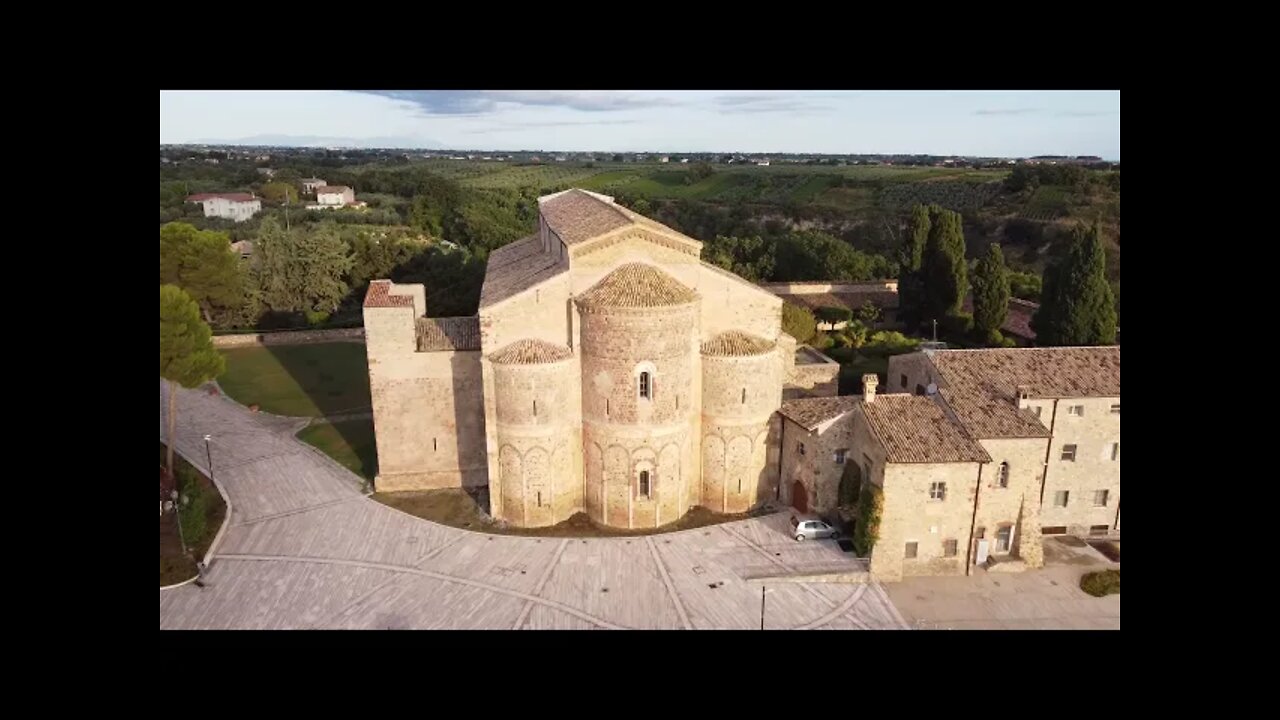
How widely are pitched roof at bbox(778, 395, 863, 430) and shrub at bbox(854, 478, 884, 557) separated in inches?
107

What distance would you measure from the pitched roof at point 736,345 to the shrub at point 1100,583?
11852mm

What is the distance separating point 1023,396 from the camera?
2420 cm

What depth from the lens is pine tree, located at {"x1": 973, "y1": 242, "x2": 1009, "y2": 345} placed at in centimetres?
4041

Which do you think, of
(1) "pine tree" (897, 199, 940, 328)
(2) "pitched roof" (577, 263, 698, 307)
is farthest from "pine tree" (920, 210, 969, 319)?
(2) "pitched roof" (577, 263, 698, 307)

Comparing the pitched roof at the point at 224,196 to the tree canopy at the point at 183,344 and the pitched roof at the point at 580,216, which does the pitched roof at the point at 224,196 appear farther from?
the tree canopy at the point at 183,344

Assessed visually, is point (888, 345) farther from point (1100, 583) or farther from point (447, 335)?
point (447, 335)

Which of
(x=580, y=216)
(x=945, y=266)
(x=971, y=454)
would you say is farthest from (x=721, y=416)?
(x=945, y=266)

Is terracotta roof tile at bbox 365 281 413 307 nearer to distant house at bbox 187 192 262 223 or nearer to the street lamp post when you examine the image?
the street lamp post

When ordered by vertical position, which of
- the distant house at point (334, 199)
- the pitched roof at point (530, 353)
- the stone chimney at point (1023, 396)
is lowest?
the stone chimney at point (1023, 396)

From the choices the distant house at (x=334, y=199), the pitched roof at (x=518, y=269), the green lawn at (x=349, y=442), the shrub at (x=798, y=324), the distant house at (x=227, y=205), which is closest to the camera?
the pitched roof at (x=518, y=269)

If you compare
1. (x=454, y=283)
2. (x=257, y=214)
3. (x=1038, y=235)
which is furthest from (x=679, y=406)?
(x=257, y=214)

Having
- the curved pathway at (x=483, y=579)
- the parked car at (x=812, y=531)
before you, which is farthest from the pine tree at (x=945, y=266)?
the parked car at (x=812, y=531)

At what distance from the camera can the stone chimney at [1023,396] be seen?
2414cm

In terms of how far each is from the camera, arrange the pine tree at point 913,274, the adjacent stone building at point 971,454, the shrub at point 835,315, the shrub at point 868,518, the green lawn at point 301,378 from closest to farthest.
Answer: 1. the shrub at point 868,518
2. the adjacent stone building at point 971,454
3. the green lawn at point 301,378
4. the pine tree at point 913,274
5. the shrub at point 835,315
